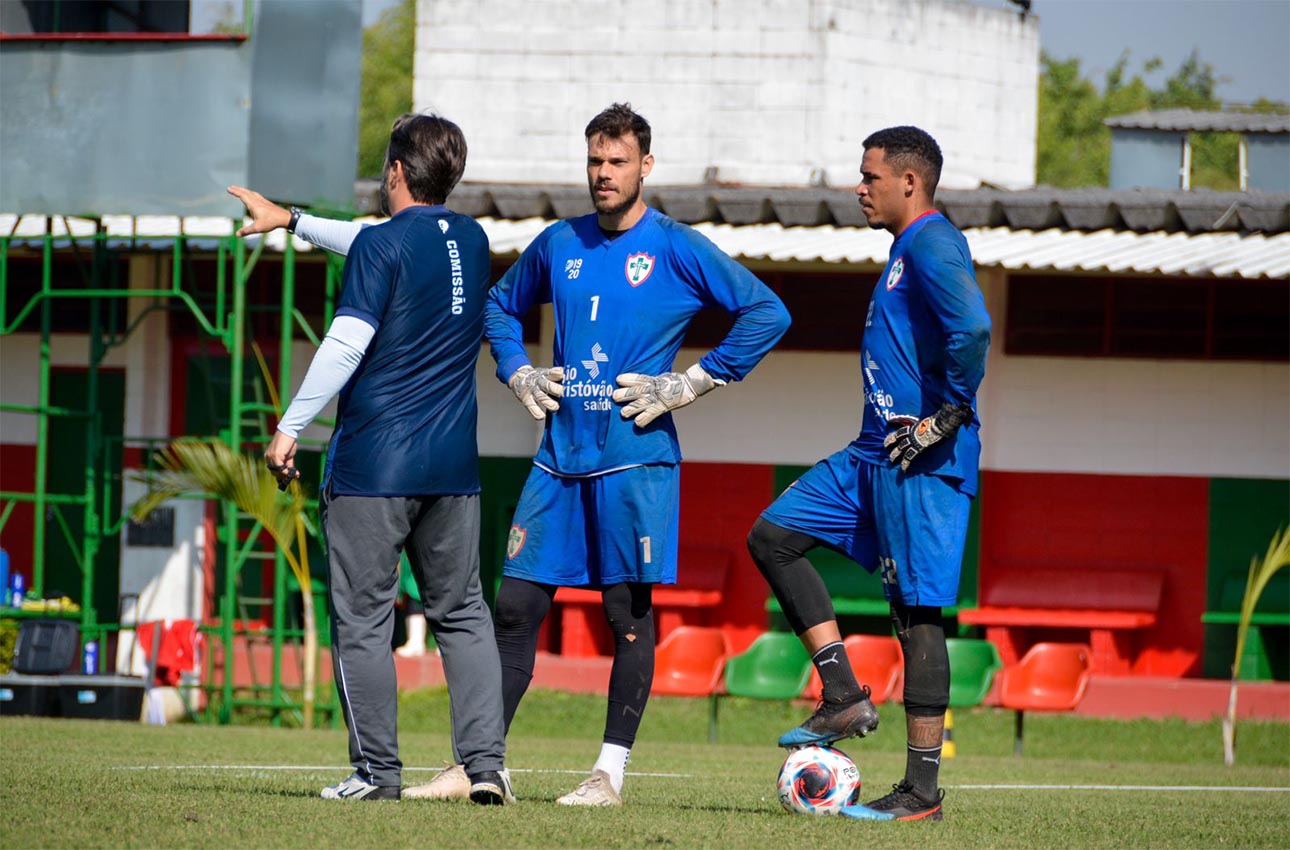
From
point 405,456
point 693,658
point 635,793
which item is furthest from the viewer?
point 693,658

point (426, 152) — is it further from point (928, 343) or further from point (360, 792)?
point (360, 792)

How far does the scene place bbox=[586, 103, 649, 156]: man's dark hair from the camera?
6.58 m

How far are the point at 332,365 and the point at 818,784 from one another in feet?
6.93

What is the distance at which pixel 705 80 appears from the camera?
862 inches

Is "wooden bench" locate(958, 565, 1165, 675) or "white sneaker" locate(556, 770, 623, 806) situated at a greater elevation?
"white sneaker" locate(556, 770, 623, 806)

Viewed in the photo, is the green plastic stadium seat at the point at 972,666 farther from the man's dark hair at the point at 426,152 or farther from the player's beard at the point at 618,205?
the man's dark hair at the point at 426,152

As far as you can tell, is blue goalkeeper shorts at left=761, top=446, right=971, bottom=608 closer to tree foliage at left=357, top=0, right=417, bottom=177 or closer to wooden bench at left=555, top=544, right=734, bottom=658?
wooden bench at left=555, top=544, right=734, bottom=658

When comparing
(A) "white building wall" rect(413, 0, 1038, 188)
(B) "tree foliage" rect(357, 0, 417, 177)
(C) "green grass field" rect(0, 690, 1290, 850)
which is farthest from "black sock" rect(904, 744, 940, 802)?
(B) "tree foliage" rect(357, 0, 417, 177)


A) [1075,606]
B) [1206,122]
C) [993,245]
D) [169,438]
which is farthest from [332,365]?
[1206,122]

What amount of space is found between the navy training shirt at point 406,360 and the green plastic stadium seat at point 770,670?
8018 mm

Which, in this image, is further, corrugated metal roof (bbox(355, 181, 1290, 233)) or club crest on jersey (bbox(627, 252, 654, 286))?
corrugated metal roof (bbox(355, 181, 1290, 233))

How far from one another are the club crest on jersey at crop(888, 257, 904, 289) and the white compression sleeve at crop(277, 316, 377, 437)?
1.78 metres

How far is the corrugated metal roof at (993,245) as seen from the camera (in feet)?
47.0

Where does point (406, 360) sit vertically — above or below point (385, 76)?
below
